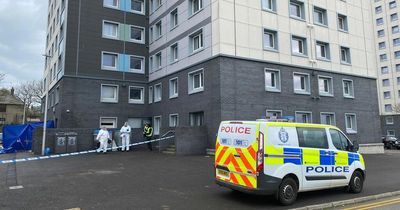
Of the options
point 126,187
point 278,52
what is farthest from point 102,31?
point 126,187

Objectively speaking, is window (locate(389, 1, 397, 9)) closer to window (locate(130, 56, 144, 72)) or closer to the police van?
window (locate(130, 56, 144, 72))

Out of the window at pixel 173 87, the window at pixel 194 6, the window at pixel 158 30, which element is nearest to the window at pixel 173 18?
the window at pixel 158 30

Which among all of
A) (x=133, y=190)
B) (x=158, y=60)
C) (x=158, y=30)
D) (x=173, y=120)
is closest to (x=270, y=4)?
(x=158, y=30)

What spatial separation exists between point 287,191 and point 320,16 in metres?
20.4

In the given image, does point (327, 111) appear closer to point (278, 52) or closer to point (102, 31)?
point (278, 52)

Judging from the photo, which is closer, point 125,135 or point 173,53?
point 125,135

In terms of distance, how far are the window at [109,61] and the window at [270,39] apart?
13.2 meters

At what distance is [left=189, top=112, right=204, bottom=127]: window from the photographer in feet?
66.2

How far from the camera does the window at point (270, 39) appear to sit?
20.5 meters

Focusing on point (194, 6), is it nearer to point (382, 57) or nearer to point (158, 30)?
point (158, 30)

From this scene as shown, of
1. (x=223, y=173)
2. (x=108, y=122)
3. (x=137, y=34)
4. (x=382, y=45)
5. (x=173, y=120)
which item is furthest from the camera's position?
(x=382, y=45)

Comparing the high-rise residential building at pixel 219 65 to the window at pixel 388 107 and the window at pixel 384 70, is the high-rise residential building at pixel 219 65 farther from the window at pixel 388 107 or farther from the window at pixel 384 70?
the window at pixel 384 70

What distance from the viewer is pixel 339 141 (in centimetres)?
868

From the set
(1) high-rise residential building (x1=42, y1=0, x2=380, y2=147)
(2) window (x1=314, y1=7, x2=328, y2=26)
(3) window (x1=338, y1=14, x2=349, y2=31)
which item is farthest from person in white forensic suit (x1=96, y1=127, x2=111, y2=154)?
(3) window (x1=338, y1=14, x2=349, y2=31)
